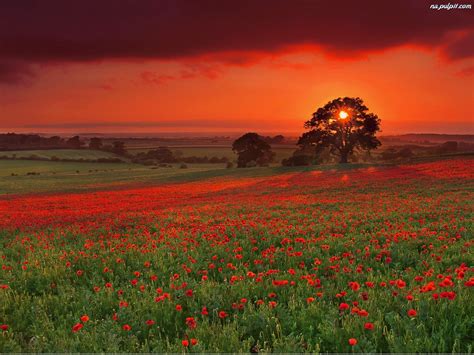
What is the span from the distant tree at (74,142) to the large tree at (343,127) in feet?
360

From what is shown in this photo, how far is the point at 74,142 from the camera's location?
148 meters

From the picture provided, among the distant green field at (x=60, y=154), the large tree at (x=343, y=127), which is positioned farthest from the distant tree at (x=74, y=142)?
the large tree at (x=343, y=127)

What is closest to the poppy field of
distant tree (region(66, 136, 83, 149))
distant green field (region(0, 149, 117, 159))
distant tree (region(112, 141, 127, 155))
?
distant green field (region(0, 149, 117, 159))

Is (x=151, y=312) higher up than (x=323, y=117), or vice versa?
(x=323, y=117)

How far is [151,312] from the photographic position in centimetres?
490

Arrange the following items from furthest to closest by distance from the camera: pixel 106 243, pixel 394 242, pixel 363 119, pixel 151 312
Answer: pixel 363 119, pixel 106 243, pixel 394 242, pixel 151 312

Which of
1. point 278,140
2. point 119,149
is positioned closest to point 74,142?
point 119,149

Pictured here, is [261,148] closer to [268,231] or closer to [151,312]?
[268,231]

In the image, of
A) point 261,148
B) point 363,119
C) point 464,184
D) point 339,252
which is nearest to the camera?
point 339,252

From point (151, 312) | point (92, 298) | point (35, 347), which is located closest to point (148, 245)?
point (92, 298)

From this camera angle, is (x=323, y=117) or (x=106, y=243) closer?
(x=106, y=243)

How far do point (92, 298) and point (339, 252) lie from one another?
16.1ft

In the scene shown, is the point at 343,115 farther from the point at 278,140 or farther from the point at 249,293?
the point at 278,140

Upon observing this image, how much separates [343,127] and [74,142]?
122 m
